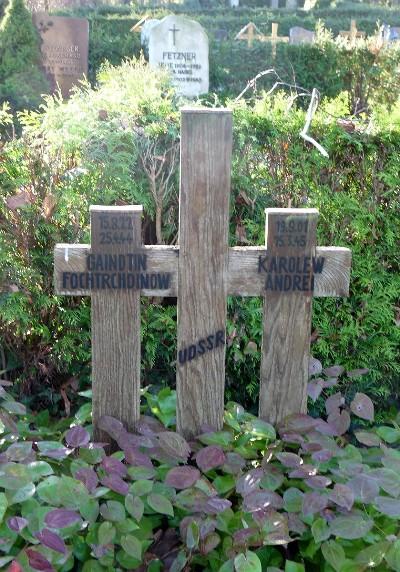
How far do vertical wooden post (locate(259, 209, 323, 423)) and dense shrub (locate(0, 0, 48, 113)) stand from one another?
34.2 ft

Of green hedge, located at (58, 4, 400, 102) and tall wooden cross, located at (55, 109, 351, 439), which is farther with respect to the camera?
green hedge, located at (58, 4, 400, 102)

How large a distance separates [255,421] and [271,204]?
3.60ft

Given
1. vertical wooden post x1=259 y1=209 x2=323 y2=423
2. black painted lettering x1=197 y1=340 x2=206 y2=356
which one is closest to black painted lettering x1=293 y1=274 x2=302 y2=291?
vertical wooden post x1=259 y1=209 x2=323 y2=423

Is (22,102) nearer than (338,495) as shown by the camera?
No

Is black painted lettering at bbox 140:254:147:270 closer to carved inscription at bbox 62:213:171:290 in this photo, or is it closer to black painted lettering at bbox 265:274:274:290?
carved inscription at bbox 62:213:171:290

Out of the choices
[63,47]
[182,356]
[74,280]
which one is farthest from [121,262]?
[63,47]

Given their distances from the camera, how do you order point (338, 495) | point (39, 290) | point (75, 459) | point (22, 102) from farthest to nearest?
1. point (22, 102)
2. point (39, 290)
3. point (75, 459)
4. point (338, 495)

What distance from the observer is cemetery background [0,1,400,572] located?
1763 mm

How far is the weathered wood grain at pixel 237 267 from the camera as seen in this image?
206cm

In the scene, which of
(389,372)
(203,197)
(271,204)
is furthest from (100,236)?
(389,372)

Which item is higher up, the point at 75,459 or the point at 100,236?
the point at 100,236

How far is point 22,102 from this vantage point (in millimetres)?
11312

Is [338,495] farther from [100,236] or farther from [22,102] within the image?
[22,102]

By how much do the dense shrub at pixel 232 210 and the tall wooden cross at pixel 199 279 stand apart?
56cm
